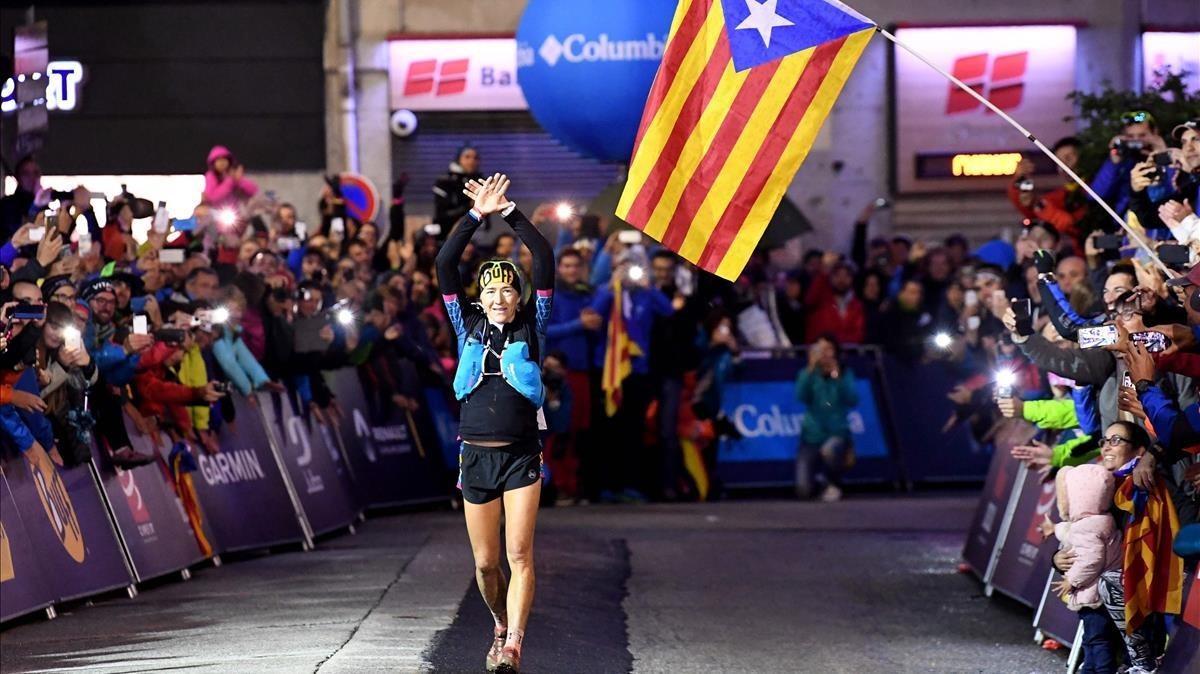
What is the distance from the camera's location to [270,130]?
28.5 meters

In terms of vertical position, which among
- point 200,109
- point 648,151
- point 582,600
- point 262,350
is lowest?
point 582,600

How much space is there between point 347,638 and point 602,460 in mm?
10394

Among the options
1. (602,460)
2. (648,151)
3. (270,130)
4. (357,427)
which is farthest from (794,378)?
(648,151)

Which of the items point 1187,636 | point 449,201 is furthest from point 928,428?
point 1187,636

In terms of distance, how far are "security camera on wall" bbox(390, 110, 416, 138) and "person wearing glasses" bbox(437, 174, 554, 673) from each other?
18.1m

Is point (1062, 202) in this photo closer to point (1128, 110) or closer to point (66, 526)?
point (1128, 110)

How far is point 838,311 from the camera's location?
2327 centimetres

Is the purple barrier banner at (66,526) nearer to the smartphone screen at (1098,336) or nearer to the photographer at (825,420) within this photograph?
the smartphone screen at (1098,336)

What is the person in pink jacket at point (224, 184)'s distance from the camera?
19703 mm

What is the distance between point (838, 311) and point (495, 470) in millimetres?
13615

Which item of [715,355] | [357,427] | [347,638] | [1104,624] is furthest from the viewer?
[715,355]

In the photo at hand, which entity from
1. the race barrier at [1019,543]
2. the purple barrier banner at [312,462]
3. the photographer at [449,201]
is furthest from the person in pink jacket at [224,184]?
→ the race barrier at [1019,543]

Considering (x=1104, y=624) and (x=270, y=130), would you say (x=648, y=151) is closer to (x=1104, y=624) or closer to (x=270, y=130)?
(x=1104, y=624)

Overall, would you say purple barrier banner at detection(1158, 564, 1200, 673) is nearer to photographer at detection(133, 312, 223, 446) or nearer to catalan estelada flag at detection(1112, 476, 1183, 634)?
catalan estelada flag at detection(1112, 476, 1183, 634)
